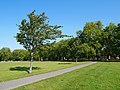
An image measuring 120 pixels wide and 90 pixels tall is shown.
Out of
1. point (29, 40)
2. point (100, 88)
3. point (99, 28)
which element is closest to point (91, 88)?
point (100, 88)

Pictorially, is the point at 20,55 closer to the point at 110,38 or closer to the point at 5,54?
the point at 5,54

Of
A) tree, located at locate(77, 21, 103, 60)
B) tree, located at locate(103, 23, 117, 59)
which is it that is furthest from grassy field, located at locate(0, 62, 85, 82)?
tree, located at locate(103, 23, 117, 59)

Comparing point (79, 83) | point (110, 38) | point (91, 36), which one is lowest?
point (79, 83)

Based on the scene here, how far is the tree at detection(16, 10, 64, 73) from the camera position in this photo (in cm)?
2867

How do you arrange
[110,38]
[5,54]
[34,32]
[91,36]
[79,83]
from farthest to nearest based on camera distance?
1. [5,54]
2. [91,36]
3. [110,38]
4. [34,32]
5. [79,83]

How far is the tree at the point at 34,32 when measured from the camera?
94.1 feet

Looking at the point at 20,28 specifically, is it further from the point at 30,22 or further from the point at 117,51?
the point at 117,51

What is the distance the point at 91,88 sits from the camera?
12.7 m

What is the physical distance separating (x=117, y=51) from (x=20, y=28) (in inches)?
2463

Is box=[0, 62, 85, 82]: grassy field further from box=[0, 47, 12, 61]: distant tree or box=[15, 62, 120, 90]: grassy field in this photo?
box=[0, 47, 12, 61]: distant tree

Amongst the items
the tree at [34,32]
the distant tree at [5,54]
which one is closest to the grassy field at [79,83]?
the tree at [34,32]

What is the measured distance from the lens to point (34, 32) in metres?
28.6

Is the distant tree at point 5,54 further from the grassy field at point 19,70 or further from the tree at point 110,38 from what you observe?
the grassy field at point 19,70

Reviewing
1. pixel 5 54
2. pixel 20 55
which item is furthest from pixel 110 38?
pixel 5 54
